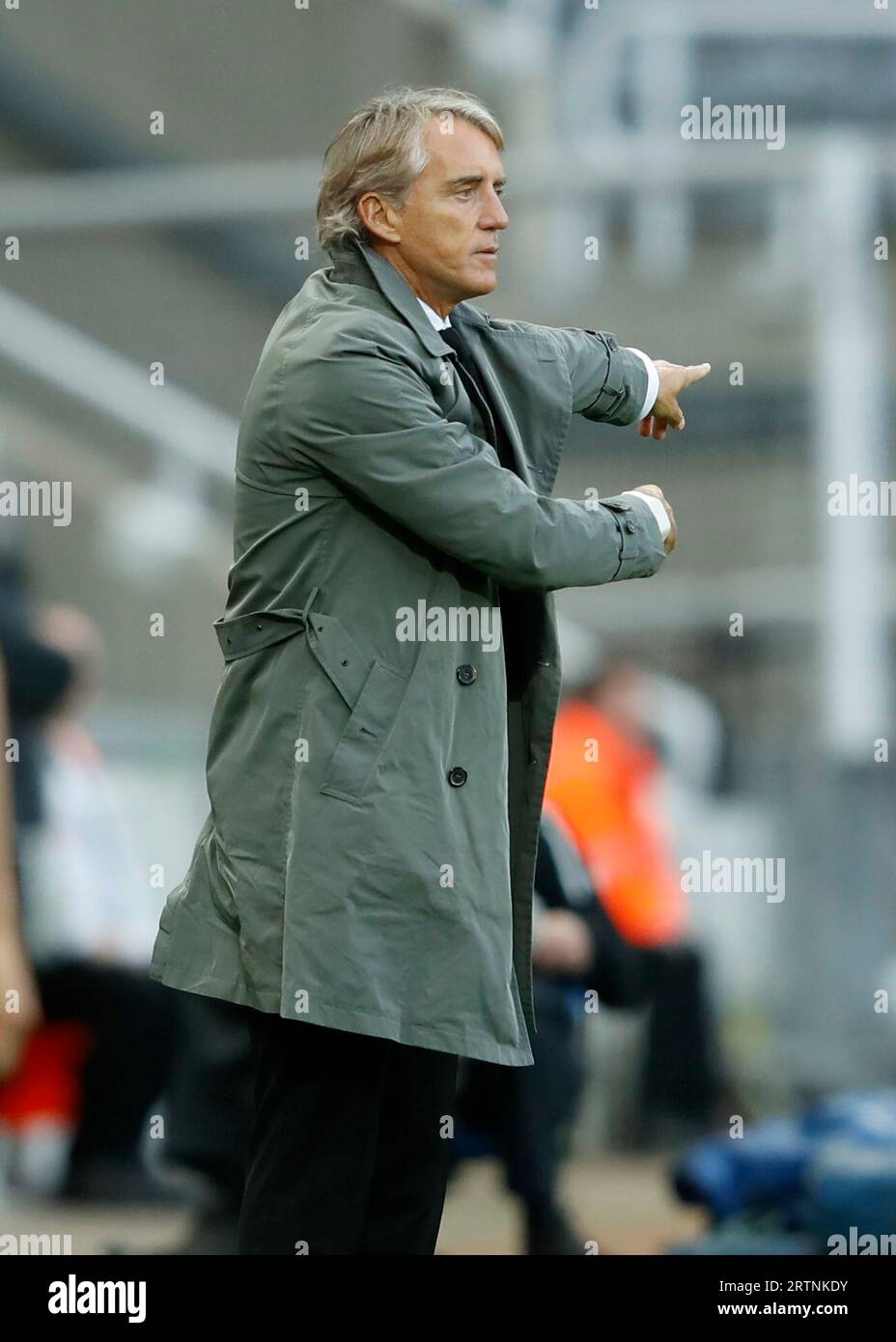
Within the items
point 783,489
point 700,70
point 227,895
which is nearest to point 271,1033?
point 227,895

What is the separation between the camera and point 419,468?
195cm

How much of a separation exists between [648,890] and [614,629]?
716 mm

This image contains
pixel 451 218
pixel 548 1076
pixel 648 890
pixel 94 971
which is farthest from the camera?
pixel 648 890

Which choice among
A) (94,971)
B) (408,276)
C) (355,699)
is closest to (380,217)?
(408,276)

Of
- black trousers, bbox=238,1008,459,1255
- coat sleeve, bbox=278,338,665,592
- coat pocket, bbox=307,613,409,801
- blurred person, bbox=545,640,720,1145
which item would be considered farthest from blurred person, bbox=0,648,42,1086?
blurred person, bbox=545,640,720,1145

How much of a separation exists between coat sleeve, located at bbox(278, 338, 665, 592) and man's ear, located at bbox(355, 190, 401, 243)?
0.14 metres

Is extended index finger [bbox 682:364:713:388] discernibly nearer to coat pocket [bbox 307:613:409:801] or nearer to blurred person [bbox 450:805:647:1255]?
coat pocket [bbox 307:613:409:801]

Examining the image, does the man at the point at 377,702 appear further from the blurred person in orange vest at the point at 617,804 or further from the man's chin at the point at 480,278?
the blurred person in orange vest at the point at 617,804

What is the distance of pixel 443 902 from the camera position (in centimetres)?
196

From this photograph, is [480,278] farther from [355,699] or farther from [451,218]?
[355,699]

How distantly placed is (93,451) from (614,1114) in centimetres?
169

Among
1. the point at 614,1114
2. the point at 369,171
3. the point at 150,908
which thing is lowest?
the point at 614,1114

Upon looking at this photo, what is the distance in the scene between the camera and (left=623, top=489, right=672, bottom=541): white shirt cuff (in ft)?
6.89

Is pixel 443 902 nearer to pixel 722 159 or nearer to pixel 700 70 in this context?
pixel 722 159
